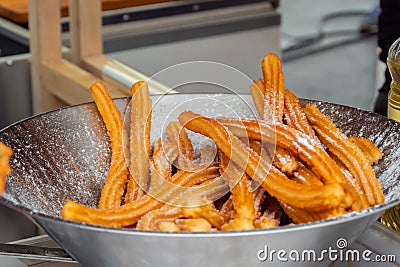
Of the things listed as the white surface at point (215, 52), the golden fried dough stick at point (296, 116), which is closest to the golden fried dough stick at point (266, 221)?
the golden fried dough stick at point (296, 116)

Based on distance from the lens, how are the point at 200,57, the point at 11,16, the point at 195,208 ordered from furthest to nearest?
the point at 200,57
the point at 11,16
the point at 195,208

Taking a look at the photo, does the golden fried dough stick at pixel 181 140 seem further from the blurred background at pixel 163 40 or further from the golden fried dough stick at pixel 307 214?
the blurred background at pixel 163 40

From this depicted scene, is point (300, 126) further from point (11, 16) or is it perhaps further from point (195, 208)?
point (11, 16)

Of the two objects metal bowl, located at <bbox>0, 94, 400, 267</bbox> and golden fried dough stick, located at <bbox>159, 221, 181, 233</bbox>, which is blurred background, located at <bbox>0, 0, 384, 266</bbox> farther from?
golden fried dough stick, located at <bbox>159, 221, 181, 233</bbox>

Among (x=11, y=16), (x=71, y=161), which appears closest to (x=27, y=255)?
(x=71, y=161)

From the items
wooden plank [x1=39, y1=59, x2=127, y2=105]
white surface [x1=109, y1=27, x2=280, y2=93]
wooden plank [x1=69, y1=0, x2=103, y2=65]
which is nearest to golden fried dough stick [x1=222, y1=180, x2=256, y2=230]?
wooden plank [x1=39, y1=59, x2=127, y2=105]
